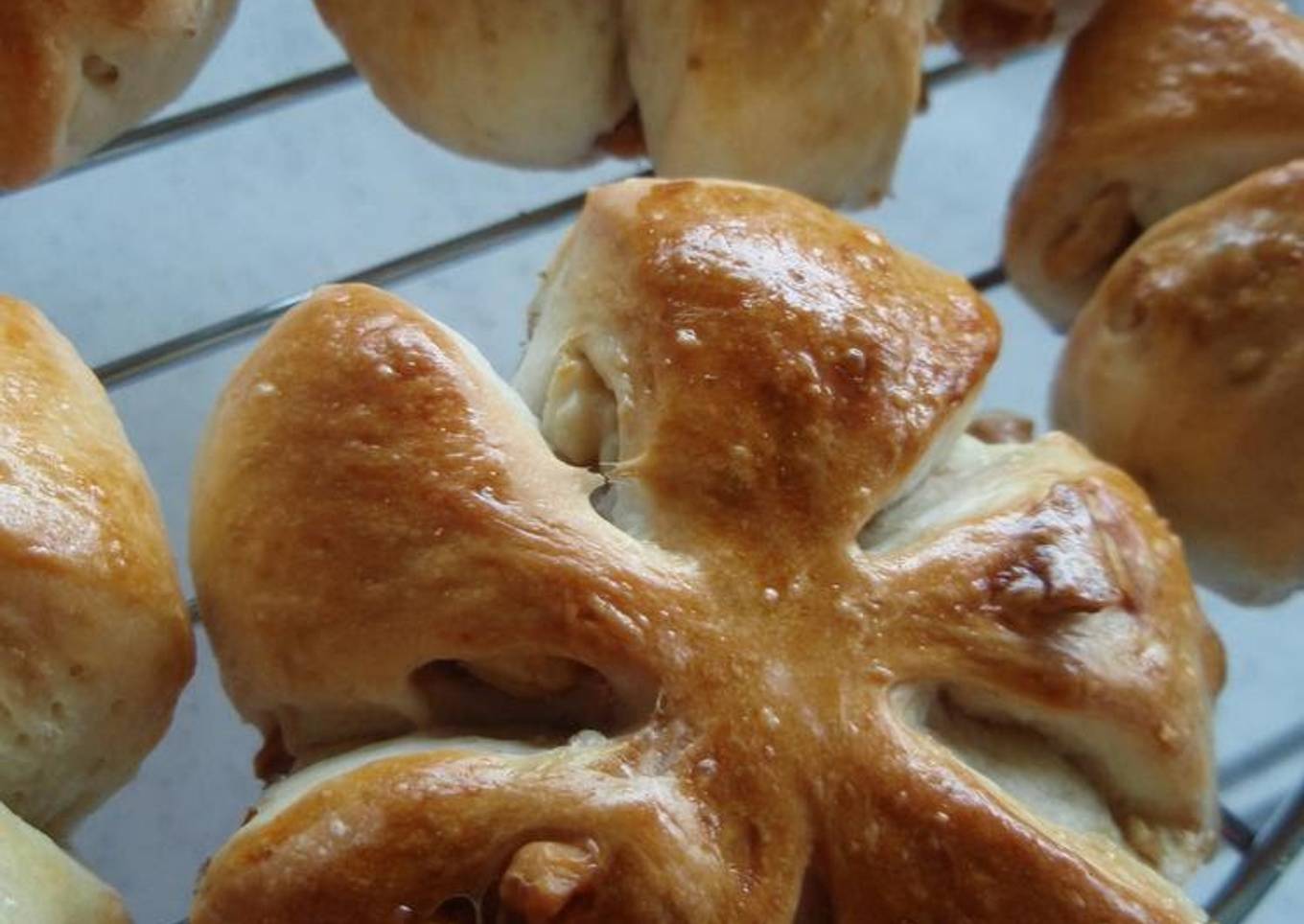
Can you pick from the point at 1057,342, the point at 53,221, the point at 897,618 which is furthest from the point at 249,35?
the point at 897,618

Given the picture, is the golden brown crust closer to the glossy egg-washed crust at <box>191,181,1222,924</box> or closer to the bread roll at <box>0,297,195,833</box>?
the glossy egg-washed crust at <box>191,181,1222,924</box>

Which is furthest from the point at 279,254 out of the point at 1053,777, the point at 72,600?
the point at 1053,777

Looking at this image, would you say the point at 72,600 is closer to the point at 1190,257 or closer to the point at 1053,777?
the point at 1053,777

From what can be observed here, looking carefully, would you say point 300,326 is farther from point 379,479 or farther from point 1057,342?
point 1057,342

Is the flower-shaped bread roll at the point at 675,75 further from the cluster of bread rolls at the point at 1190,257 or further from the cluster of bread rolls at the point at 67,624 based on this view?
the cluster of bread rolls at the point at 67,624

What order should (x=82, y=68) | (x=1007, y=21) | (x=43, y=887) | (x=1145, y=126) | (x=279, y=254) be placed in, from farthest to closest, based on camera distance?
(x=279, y=254) → (x=1007, y=21) → (x=1145, y=126) → (x=82, y=68) → (x=43, y=887)

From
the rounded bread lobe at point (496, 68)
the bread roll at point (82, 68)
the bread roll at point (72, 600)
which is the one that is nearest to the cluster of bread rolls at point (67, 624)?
the bread roll at point (72, 600)
